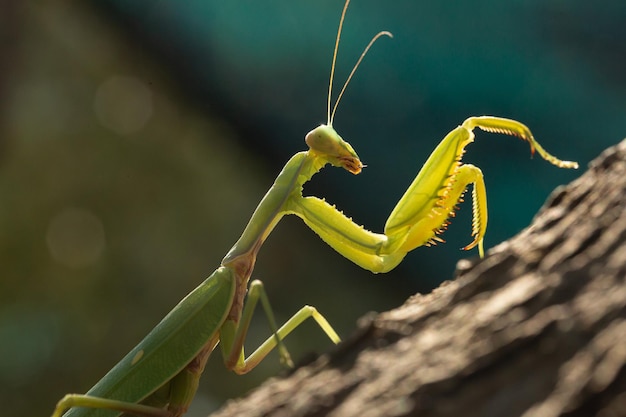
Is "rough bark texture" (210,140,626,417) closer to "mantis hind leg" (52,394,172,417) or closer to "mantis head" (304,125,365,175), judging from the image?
"mantis hind leg" (52,394,172,417)

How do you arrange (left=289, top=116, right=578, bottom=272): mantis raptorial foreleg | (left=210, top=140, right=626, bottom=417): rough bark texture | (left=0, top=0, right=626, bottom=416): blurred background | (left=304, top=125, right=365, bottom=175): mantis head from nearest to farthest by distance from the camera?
(left=210, top=140, right=626, bottom=417): rough bark texture < (left=289, top=116, right=578, bottom=272): mantis raptorial foreleg < (left=304, top=125, right=365, bottom=175): mantis head < (left=0, top=0, right=626, bottom=416): blurred background

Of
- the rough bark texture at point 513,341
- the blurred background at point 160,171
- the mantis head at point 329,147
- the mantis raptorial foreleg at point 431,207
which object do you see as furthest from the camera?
the blurred background at point 160,171

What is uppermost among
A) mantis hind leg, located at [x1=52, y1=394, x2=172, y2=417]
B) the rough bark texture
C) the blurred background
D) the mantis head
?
the blurred background

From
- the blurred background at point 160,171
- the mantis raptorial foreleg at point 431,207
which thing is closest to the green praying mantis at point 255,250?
the mantis raptorial foreleg at point 431,207

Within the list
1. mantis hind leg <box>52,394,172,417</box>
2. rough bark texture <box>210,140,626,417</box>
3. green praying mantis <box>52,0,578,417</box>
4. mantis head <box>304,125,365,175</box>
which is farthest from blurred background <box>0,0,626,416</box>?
rough bark texture <box>210,140,626,417</box>

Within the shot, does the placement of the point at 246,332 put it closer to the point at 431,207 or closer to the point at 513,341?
the point at 431,207

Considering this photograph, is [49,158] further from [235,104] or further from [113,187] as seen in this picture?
[235,104]

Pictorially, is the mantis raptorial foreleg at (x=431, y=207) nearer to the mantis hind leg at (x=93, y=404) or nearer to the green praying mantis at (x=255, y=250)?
the green praying mantis at (x=255, y=250)
